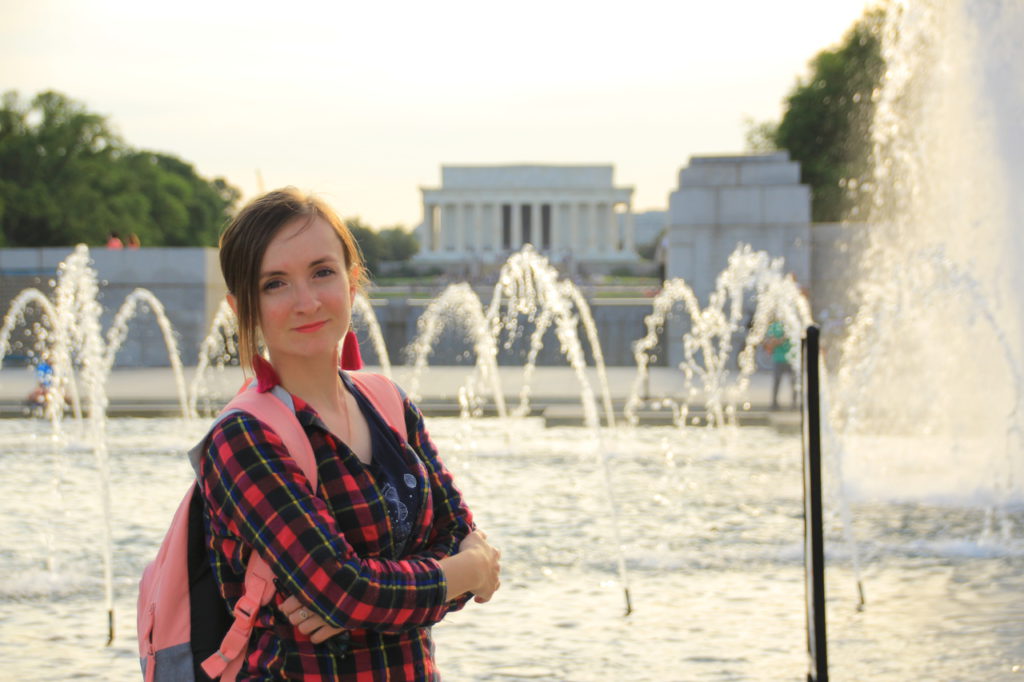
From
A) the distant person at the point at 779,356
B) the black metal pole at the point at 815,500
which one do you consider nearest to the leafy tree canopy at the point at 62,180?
the distant person at the point at 779,356

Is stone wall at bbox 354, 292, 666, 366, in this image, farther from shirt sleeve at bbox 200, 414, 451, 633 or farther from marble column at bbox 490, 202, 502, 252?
marble column at bbox 490, 202, 502, 252

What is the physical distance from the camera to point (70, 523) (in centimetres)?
703

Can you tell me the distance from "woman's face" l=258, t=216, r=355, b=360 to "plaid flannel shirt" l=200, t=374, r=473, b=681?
4.0 inches

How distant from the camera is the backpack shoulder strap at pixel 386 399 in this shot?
196 centimetres

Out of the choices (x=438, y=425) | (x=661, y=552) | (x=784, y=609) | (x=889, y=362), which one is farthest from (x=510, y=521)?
(x=889, y=362)

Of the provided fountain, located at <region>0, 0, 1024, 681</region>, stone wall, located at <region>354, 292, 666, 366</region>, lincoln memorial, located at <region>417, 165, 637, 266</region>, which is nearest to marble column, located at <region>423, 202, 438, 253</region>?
lincoln memorial, located at <region>417, 165, 637, 266</region>

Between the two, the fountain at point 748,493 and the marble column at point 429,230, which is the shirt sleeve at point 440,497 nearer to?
the fountain at point 748,493

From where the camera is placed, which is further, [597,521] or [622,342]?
[622,342]

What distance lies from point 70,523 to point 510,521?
2.41 meters

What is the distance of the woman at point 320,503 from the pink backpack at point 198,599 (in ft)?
0.08

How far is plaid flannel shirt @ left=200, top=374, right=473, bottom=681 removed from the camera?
67.4 inches

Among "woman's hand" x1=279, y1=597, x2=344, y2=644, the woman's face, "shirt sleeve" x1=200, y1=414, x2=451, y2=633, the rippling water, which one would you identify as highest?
the woman's face

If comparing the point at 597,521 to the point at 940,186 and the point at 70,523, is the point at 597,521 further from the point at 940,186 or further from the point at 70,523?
the point at 940,186

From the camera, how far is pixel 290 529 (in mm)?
1709
